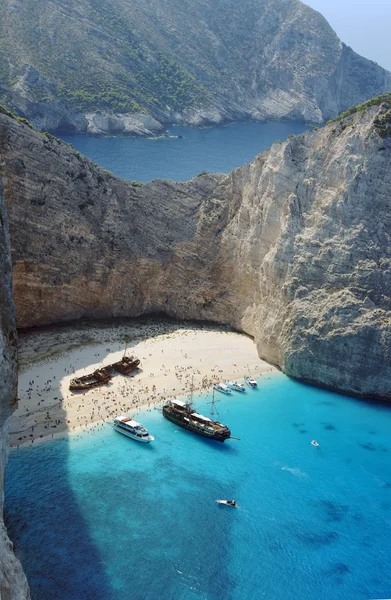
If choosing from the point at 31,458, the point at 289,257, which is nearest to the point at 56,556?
the point at 31,458

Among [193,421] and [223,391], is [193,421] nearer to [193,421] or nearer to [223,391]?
[193,421]

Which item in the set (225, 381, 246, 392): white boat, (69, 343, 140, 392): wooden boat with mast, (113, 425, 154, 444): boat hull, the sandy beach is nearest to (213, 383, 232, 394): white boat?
(225, 381, 246, 392): white boat

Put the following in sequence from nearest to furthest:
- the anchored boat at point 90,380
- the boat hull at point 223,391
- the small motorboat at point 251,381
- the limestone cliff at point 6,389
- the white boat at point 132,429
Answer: the limestone cliff at point 6,389
the white boat at point 132,429
the anchored boat at point 90,380
the boat hull at point 223,391
the small motorboat at point 251,381

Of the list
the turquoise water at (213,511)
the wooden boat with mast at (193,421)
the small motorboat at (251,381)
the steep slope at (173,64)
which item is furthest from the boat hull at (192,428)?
the steep slope at (173,64)

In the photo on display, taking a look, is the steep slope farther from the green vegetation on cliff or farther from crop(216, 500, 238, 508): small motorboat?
crop(216, 500, 238, 508): small motorboat

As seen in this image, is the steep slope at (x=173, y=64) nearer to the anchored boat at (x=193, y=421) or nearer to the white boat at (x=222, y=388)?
the white boat at (x=222, y=388)

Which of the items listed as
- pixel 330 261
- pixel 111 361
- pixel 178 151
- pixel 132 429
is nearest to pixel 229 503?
pixel 132 429
